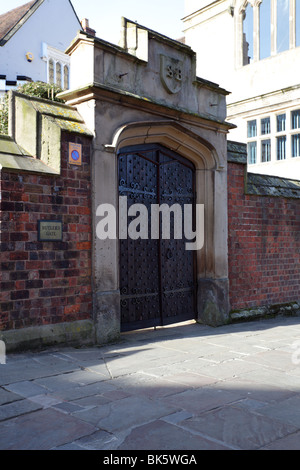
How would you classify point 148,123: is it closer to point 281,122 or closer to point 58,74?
point 281,122

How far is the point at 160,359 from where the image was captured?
5.12 meters

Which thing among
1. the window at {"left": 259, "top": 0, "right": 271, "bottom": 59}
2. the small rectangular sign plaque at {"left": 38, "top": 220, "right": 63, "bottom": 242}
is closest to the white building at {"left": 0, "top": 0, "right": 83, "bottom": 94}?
the window at {"left": 259, "top": 0, "right": 271, "bottom": 59}

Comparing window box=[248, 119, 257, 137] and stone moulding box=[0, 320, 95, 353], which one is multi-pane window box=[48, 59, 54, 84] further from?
stone moulding box=[0, 320, 95, 353]

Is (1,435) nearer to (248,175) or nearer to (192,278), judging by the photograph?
(192,278)

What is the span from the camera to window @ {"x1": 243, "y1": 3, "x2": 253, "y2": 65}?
14180 millimetres

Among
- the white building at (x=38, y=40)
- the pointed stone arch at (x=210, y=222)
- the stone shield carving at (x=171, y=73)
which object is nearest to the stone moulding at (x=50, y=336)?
the pointed stone arch at (x=210, y=222)

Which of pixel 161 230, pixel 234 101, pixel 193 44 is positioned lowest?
pixel 161 230

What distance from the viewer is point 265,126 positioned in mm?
13500

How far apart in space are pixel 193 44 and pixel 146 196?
11.4 m

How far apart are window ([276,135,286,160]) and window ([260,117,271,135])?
19.3 inches

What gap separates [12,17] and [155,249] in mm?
17300

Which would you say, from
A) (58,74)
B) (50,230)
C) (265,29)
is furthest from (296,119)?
(58,74)

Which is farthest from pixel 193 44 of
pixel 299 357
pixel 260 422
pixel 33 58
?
pixel 260 422

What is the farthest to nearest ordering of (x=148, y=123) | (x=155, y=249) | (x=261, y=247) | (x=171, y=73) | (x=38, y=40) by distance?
(x=38, y=40) < (x=261, y=247) < (x=155, y=249) < (x=171, y=73) < (x=148, y=123)
